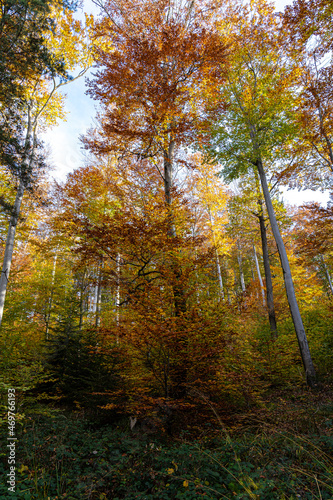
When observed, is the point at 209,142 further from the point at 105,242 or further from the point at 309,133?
the point at 105,242

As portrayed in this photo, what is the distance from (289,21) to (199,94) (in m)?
2.76

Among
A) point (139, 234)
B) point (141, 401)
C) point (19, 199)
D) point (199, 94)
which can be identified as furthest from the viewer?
point (19, 199)

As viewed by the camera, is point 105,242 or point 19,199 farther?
point 19,199

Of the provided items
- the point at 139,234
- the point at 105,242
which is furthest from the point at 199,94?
the point at 105,242

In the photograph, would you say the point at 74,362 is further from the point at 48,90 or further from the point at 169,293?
the point at 48,90

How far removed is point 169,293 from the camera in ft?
16.1

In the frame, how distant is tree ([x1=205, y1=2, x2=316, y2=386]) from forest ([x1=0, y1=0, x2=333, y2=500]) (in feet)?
0.21

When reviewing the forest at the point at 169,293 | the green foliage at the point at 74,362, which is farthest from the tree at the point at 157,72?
the green foliage at the point at 74,362

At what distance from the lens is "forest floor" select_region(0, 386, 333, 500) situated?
2.17m

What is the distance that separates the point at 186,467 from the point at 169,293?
2.69 meters

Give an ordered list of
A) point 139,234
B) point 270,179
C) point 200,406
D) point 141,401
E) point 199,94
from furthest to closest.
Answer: point 270,179, point 199,94, point 139,234, point 200,406, point 141,401

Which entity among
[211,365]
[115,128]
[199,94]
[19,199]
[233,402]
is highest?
[199,94]

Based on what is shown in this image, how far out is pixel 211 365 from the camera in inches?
167

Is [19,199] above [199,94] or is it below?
below
